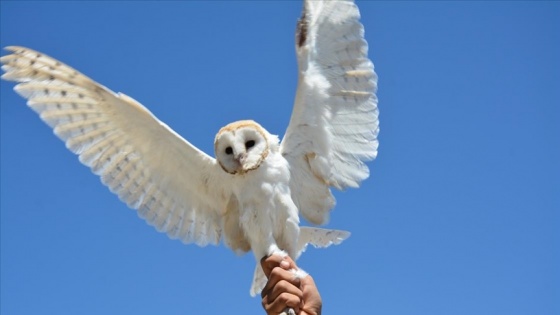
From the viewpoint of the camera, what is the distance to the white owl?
17.4ft

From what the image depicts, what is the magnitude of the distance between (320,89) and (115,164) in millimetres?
1530

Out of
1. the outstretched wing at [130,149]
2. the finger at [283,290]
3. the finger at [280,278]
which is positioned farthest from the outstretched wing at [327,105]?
the finger at [283,290]

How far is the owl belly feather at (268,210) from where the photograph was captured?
5012 mm

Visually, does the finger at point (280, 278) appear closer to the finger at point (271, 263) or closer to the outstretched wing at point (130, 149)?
the finger at point (271, 263)

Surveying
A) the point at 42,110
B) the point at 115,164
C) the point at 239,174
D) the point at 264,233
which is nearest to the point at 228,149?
the point at 239,174

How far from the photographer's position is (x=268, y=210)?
502cm

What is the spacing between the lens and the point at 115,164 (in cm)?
566

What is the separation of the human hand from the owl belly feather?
313mm

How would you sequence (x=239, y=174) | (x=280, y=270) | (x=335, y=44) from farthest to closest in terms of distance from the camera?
(x=335, y=44) → (x=239, y=174) → (x=280, y=270)

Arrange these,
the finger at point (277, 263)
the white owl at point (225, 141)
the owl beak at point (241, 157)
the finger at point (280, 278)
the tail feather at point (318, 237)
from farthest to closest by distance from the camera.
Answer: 1. the tail feather at point (318, 237)
2. the white owl at point (225, 141)
3. the owl beak at point (241, 157)
4. the finger at point (277, 263)
5. the finger at point (280, 278)

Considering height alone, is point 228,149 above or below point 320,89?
below

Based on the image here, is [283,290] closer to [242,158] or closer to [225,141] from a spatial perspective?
[242,158]

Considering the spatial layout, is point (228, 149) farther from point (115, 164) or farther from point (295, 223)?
point (115, 164)

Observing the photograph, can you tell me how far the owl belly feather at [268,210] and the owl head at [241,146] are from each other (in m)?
0.06
